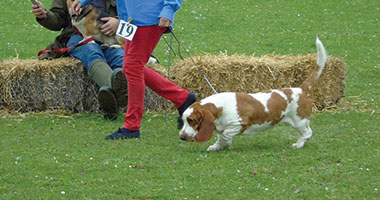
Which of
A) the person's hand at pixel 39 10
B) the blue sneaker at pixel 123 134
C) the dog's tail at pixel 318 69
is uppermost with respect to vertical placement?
the dog's tail at pixel 318 69

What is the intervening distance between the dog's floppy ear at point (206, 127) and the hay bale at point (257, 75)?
2.43 meters

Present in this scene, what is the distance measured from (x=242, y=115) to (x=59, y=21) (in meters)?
3.59

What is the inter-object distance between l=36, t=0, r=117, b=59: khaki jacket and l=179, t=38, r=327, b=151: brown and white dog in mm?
2836

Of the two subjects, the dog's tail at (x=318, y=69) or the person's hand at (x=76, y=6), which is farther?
the person's hand at (x=76, y=6)

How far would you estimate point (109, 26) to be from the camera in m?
8.60

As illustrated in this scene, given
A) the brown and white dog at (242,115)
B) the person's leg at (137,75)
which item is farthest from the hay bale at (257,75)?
the brown and white dog at (242,115)

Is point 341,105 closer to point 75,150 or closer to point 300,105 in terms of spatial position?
point 300,105

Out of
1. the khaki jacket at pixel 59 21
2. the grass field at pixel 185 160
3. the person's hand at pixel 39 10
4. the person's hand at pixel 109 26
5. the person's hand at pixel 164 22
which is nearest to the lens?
the grass field at pixel 185 160

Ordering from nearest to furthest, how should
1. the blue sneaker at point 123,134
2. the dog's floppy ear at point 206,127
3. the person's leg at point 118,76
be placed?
the dog's floppy ear at point 206,127
the blue sneaker at point 123,134
the person's leg at point 118,76

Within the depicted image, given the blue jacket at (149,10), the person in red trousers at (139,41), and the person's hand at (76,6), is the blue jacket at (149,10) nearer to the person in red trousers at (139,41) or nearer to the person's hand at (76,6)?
the person in red trousers at (139,41)

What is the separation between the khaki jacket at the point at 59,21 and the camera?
8883mm

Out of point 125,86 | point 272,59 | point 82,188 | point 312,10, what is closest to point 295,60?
point 272,59

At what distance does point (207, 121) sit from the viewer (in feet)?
21.2

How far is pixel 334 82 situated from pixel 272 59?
0.94 m
